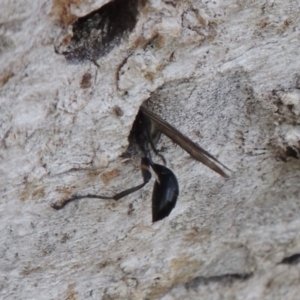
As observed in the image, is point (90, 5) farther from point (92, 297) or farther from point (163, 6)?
point (92, 297)

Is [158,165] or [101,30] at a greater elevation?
[101,30]

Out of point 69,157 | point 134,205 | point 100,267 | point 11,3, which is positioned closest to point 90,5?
point 11,3

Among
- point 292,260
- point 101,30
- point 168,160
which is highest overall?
point 101,30

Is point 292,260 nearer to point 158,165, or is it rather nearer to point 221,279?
point 221,279

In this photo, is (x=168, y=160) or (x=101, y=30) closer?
(x=101, y=30)

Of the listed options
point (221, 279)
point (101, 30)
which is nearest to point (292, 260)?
point (221, 279)

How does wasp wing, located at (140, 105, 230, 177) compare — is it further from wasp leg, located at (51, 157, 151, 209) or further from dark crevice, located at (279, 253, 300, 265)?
dark crevice, located at (279, 253, 300, 265)


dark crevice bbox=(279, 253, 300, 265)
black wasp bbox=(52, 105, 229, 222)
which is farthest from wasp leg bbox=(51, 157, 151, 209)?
dark crevice bbox=(279, 253, 300, 265)
